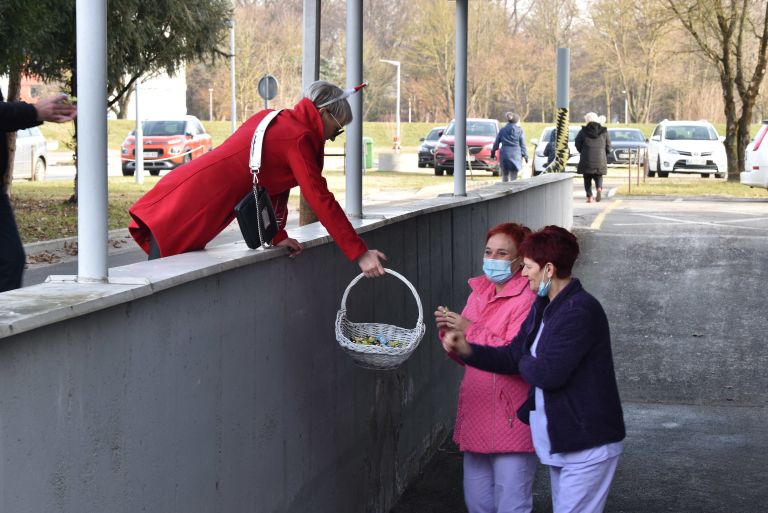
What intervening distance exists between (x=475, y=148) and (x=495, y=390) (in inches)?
1309

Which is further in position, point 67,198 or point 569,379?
point 67,198

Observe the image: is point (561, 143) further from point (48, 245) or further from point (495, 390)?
point (495, 390)

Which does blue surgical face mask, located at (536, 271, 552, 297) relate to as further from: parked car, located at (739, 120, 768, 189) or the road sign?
the road sign

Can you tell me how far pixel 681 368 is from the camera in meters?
10.0

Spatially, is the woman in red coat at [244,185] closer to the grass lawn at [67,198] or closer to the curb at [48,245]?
the grass lawn at [67,198]

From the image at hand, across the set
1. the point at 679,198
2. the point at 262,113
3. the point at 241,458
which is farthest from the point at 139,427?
the point at 679,198

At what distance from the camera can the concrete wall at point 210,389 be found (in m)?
2.71

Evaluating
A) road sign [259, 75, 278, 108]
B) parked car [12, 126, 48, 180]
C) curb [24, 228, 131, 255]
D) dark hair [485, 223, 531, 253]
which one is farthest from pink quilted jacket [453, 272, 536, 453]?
parked car [12, 126, 48, 180]

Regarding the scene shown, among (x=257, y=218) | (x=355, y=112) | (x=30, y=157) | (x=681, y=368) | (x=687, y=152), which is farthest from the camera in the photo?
(x=687, y=152)

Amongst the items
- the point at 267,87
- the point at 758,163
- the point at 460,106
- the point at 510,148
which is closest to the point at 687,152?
the point at 758,163

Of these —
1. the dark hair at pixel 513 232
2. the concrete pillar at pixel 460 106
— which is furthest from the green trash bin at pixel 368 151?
the dark hair at pixel 513 232

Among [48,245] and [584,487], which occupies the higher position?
[48,245]

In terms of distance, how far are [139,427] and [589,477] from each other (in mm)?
1950

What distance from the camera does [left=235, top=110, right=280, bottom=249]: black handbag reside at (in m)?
4.36
